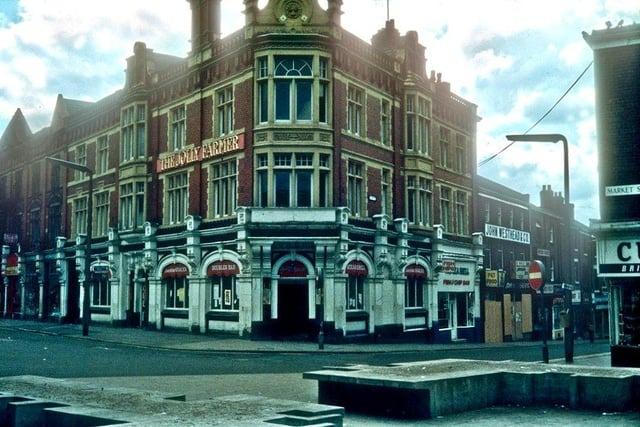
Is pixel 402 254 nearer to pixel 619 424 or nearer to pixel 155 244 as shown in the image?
pixel 155 244

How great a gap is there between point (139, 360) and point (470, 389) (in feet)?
45.6

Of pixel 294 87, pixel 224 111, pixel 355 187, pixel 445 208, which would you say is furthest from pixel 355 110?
pixel 445 208

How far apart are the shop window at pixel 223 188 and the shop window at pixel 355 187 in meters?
5.20

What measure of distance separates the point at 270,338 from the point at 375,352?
16.7ft

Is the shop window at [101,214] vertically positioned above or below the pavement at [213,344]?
above

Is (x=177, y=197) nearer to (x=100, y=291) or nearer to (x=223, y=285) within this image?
(x=223, y=285)

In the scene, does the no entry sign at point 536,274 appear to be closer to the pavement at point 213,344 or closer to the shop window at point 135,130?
the pavement at point 213,344

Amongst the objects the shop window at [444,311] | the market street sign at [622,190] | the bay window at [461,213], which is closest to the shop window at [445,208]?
the bay window at [461,213]

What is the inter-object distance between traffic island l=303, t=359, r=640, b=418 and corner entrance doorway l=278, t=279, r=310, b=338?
777 inches

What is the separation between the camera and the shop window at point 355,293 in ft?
113

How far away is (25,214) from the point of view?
181 feet

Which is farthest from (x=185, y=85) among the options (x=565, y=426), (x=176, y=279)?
(x=565, y=426)

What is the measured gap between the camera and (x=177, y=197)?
38.8 metres

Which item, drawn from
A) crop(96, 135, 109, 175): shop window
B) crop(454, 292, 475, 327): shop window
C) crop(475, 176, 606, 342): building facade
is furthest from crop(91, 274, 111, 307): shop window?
crop(475, 176, 606, 342): building facade
